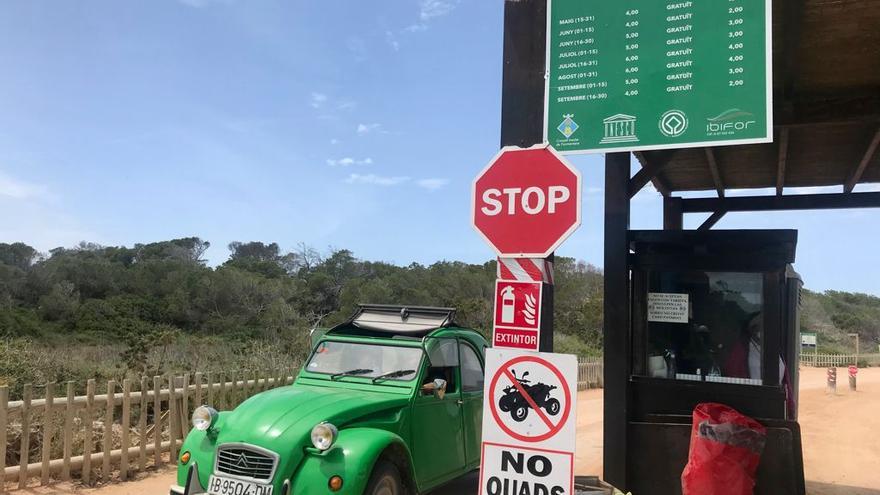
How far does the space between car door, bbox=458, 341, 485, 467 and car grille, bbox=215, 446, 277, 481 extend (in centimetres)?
242

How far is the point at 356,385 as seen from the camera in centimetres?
604

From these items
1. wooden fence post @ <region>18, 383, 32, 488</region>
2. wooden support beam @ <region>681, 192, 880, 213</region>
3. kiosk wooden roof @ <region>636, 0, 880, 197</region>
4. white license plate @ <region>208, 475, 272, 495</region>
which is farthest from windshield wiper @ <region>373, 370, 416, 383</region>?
wooden support beam @ <region>681, 192, 880, 213</region>

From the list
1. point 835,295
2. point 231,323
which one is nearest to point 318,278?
point 231,323

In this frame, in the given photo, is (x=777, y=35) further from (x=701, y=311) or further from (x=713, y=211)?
(x=713, y=211)

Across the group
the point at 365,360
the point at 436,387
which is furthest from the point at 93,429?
the point at 436,387

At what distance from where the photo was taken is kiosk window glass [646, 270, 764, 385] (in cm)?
577

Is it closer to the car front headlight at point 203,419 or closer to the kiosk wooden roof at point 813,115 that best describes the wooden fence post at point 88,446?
the car front headlight at point 203,419

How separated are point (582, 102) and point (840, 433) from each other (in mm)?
11362

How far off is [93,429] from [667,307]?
727cm

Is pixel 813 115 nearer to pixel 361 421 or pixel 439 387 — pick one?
pixel 439 387

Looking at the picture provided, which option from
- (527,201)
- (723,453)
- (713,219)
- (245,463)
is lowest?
(245,463)

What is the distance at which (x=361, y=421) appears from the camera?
5223 millimetres

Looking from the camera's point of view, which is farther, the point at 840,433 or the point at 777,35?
the point at 840,433

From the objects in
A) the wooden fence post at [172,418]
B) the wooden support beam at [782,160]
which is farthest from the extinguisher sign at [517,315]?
the wooden fence post at [172,418]
